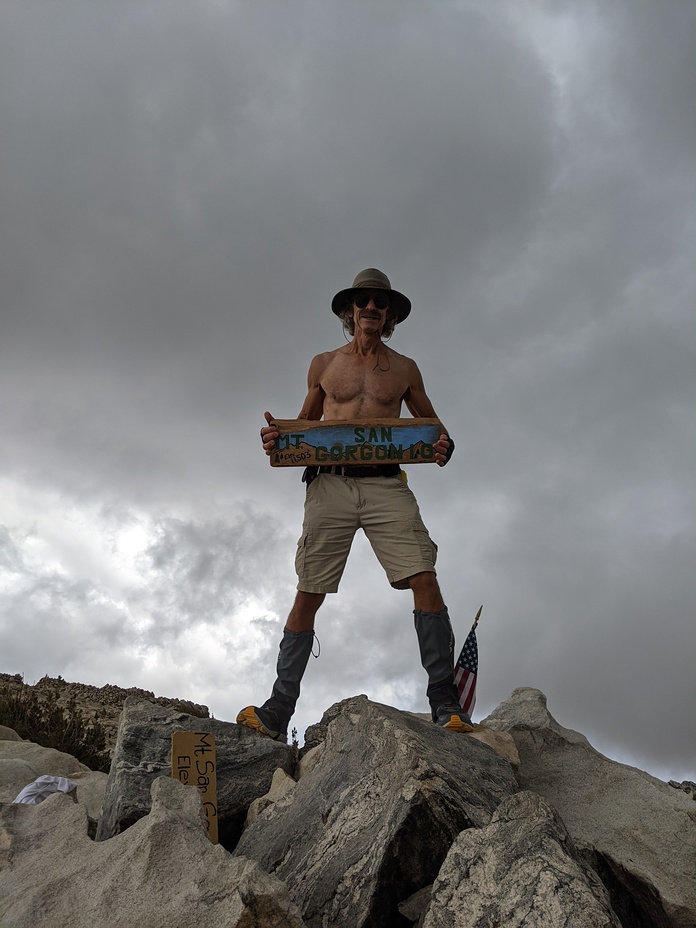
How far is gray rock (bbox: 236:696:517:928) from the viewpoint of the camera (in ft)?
11.4

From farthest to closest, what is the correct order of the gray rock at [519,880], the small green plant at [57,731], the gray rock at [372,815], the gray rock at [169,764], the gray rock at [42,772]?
the small green plant at [57,731], the gray rock at [42,772], the gray rock at [169,764], the gray rock at [372,815], the gray rock at [519,880]

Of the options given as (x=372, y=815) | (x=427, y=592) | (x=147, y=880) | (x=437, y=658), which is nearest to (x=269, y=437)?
(x=427, y=592)

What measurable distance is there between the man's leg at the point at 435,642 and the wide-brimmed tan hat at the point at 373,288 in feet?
8.52

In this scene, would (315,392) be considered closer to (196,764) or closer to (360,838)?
(196,764)

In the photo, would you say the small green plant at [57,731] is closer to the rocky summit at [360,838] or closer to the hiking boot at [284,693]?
the rocky summit at [360,838]

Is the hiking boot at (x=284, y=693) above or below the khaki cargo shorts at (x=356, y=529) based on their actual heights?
below

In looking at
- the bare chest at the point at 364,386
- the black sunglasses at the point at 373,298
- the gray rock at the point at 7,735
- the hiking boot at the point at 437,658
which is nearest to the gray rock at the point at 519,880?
the hiking boot at the point at 437,658

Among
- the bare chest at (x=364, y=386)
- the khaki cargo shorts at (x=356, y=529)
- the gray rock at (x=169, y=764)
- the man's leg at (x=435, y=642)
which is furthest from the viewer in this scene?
the bare chest at (x=364, y=386)

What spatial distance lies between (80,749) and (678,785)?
6.76 m

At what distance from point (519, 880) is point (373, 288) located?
530 centimetres

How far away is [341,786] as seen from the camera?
4.34 meters

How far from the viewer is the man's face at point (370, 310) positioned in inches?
276

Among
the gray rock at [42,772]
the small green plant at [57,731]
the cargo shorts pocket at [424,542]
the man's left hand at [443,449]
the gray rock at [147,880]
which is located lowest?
the gray rock at [147,880]

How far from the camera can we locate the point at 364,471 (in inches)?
266
